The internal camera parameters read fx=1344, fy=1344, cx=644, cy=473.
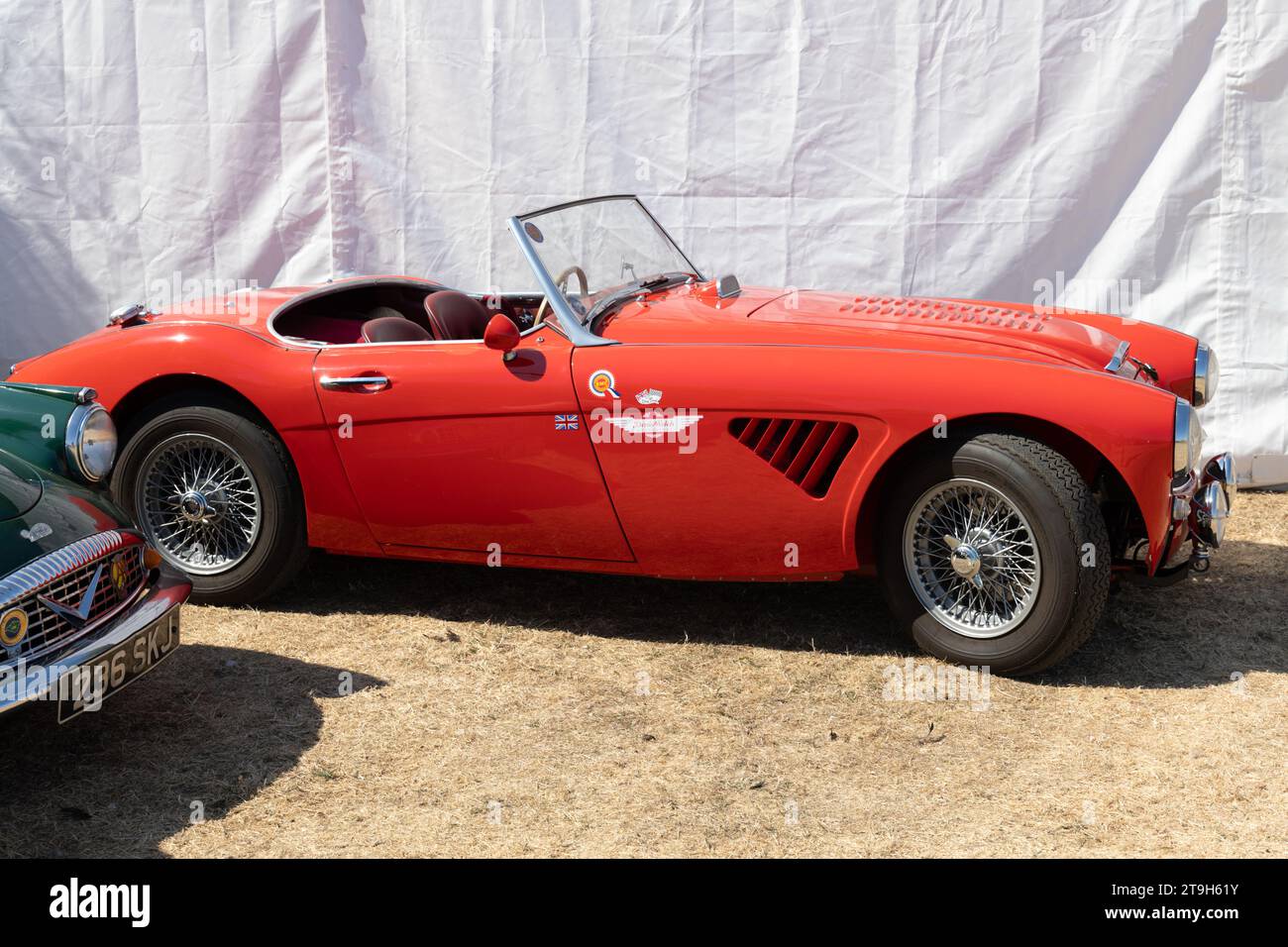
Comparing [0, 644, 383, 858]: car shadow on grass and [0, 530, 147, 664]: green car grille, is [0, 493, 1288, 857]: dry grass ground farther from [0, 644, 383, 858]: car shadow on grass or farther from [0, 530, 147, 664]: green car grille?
[0, 530, 147, 664]: green car grille

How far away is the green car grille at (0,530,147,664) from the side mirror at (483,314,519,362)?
1233mm

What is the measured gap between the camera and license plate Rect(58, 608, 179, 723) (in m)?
3.32

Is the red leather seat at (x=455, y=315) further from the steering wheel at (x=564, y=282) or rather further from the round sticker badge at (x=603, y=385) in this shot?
the round sticker badge at (x=603, y=385)

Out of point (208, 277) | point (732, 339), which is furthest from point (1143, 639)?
point (208, 277)

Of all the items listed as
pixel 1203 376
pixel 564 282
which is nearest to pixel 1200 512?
pixel 1203 376

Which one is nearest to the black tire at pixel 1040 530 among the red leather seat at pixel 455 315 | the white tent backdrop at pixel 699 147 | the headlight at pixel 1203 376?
the headlight at pixel 1203 376

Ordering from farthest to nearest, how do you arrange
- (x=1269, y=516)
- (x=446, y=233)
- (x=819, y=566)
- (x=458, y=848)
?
(x=446, y=233) → (x=1269, y=516) → (x=819, y=566) → (x=458, y=848)

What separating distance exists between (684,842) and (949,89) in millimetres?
4243

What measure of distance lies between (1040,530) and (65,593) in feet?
8.80

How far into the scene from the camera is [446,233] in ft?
22.2

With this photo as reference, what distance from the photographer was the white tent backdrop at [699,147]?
615cm

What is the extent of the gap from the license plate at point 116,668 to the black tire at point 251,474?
36.9 inches
